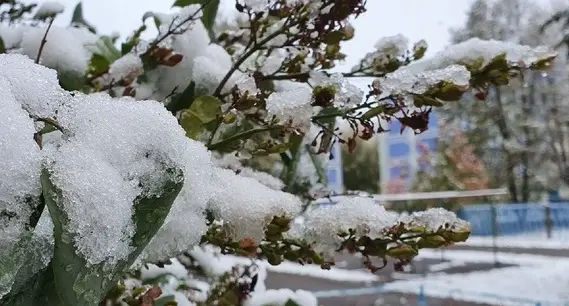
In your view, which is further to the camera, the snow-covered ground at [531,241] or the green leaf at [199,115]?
the snow-covered ground at [531,241]

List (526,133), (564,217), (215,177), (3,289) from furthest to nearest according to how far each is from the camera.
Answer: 1. (526,133)
2. (564,217)
3. (215,177)
4. (3,289)

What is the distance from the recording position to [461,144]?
697 inches

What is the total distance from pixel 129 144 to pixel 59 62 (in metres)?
0.42

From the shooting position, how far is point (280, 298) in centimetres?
79

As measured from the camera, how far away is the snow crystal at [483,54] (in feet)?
2.03

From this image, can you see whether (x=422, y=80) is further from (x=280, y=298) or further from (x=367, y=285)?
(x=367, y=285)

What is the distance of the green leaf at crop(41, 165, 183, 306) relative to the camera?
346mm

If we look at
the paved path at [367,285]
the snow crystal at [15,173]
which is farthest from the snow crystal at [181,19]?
the paved path at [367,285]

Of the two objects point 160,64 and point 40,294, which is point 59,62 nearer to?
point 160,64

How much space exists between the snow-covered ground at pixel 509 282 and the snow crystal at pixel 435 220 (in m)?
5.92

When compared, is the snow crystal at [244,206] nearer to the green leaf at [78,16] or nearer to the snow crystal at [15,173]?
the snow crystal at [15,173]

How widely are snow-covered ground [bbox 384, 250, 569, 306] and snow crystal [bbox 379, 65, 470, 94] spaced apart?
19.5 ft

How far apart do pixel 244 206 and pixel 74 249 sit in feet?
0.65

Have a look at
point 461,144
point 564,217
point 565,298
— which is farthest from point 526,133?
point 565,298
